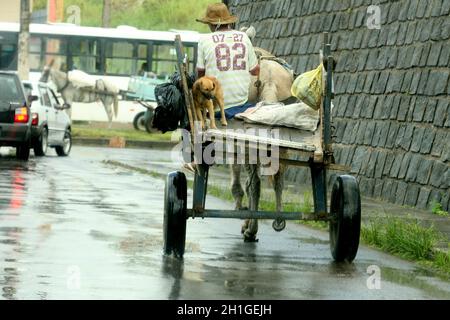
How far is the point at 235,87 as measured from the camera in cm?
1341

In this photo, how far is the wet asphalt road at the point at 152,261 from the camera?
1031 centimetres

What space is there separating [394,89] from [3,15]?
4666 centimetres

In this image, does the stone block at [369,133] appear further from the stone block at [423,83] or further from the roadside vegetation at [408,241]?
the roadside vegetation at [408,241]

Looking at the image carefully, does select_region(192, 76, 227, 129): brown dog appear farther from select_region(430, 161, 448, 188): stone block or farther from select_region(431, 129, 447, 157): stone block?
select_region(431, 129, 447, 157): stone block

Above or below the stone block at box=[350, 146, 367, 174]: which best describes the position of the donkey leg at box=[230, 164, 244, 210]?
above

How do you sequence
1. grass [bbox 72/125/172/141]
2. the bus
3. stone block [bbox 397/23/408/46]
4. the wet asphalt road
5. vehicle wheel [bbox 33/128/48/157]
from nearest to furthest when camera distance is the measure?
1. the wet asphalt road
2. stone block [bbox 397/23/408/46]
3. vehicle wheel [bbox 33/128/48/157]
4. grass [bbox 72/125/172/141]
5. the bus

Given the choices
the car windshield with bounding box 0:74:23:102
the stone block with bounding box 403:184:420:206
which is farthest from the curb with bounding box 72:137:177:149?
the stone block with bounding box 403:184:420:206

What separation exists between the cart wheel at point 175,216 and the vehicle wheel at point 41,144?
18.9 meters

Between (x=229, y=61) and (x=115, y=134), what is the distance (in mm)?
30890

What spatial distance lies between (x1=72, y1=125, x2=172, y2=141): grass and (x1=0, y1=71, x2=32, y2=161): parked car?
13942mm

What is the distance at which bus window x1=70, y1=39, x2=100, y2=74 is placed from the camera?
48281 mm

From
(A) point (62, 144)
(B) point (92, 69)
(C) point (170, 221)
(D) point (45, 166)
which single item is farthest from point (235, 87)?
(B) point (92, 69)

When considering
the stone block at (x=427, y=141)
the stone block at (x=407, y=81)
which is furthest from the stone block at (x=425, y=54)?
the stone block at (x=427, y=141)
